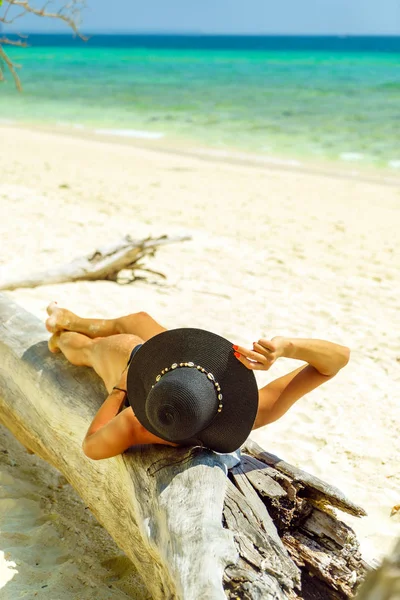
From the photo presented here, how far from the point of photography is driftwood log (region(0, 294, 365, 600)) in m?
2.05

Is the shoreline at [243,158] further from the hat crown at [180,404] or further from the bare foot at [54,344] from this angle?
the hat crown at [180,404]

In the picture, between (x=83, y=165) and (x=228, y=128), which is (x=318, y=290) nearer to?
(x=83, y=165)

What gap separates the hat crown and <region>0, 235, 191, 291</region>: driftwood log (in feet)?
11.8

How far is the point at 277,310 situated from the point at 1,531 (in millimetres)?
3371

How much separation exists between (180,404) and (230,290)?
3.95 metres

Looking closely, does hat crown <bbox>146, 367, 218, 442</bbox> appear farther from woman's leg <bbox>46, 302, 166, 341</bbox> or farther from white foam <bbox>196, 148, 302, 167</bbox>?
white foam <bbox>196, 148, 302, 167</bbox>

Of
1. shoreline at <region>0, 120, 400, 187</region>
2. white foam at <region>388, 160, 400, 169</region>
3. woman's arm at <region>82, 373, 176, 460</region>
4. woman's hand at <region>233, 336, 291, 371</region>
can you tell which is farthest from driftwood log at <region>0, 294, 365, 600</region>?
white foam at <region>388, 160, 400, 169</region>

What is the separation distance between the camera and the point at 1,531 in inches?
113

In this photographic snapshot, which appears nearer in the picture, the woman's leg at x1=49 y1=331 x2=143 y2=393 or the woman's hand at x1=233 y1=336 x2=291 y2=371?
the woman's hand at x1=233 y1=336 x2=291 y2=371

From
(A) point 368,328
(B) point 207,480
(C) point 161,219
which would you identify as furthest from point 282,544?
A: (C) point 161,219

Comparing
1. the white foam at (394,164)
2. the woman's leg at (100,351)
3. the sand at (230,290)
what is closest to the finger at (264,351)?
the woman's leg at (100,351)

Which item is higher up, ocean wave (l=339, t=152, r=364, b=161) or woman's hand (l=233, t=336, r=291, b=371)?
woman's hand (l=233, t=336, r=291, b=371)

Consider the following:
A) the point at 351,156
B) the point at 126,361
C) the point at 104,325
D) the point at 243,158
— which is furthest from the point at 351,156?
the point at 126,361

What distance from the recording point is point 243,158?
15.9 metres
